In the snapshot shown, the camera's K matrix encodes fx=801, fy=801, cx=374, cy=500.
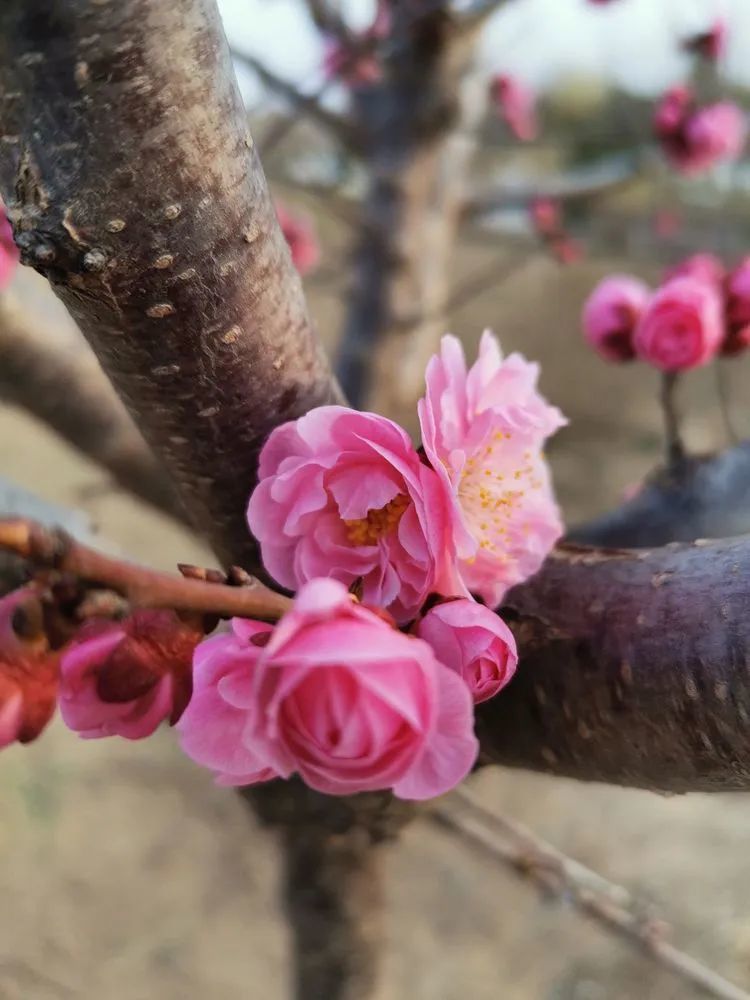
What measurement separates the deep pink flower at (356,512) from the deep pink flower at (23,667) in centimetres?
8

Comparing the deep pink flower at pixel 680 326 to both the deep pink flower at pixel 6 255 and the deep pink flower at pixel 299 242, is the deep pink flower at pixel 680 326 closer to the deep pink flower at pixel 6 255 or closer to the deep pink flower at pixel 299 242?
the deep pink flower at pixel 6 255

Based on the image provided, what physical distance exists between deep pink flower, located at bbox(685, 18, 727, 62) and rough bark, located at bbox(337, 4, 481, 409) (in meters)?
0.35

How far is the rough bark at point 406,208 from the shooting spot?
38.3 inches

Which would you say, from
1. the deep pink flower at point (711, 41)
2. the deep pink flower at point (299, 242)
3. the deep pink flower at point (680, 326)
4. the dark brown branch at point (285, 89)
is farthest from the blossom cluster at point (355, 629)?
the deep pink flower at point (711, 41)

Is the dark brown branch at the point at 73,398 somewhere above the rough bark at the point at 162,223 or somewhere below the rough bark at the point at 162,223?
below

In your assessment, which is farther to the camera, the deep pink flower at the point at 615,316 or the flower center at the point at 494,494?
the deep pink flower at the point at 615,316

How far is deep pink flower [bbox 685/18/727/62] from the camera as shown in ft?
3.79

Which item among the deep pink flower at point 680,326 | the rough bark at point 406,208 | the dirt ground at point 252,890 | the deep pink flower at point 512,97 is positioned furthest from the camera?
the deep pink flower at point 512,97

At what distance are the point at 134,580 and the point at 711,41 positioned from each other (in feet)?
4.23

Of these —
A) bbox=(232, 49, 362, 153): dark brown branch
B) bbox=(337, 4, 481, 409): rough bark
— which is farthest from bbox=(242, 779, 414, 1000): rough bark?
bbox=(232, 49, 362, 153): dark brown branch

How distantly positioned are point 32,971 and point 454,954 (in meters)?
0.60

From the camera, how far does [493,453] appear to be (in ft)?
0.97

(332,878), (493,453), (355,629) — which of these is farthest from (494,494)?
(332,878)

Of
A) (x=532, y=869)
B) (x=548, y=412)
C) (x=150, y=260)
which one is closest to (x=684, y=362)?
(x=548, y=412)
